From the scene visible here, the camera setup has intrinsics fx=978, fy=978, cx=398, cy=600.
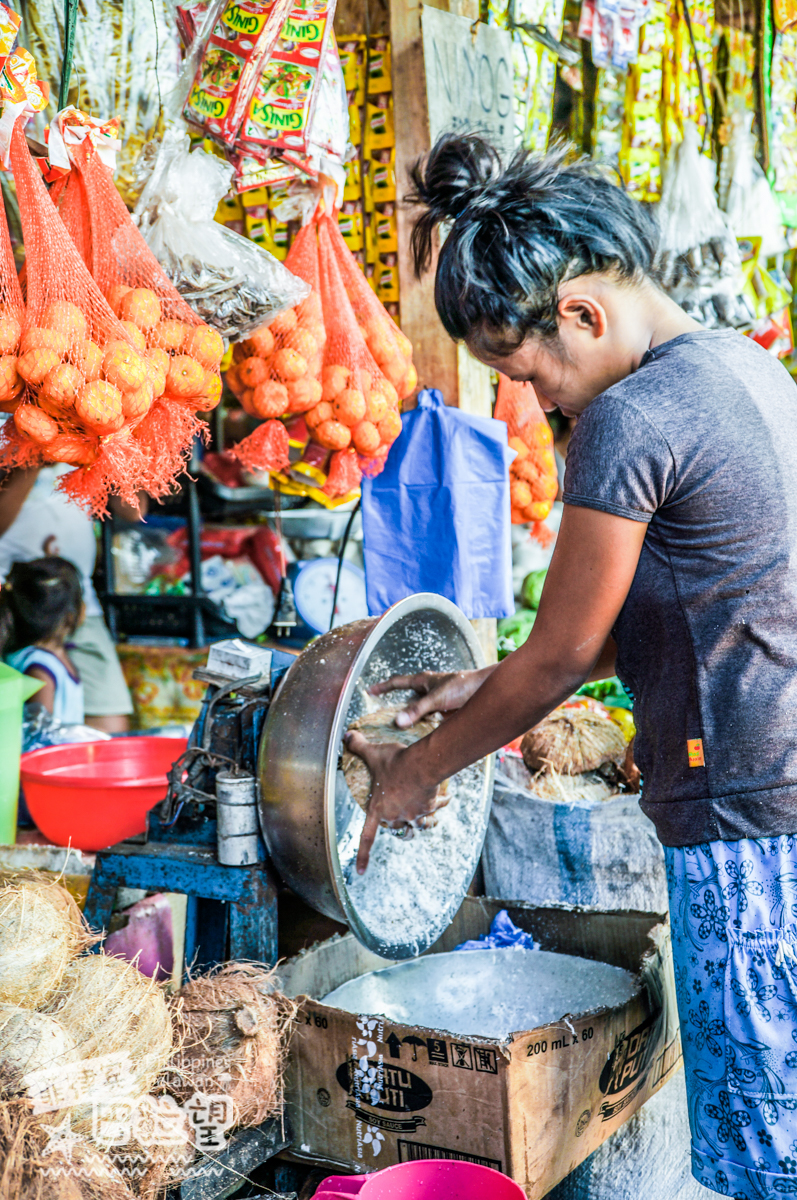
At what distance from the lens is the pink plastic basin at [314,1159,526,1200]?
1180 mm

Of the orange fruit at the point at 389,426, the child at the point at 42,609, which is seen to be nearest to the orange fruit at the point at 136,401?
the orange fruit at the point at 389,426

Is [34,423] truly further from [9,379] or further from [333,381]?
[333,381]

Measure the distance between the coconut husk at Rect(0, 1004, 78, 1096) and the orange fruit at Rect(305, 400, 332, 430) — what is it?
3.53ft

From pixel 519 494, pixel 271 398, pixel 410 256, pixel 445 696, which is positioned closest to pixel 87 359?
pixel 271 398

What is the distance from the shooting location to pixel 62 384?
45.8 inches

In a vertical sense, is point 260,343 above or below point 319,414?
above

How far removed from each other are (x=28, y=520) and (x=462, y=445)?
7.54 feet

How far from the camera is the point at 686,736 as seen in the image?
1188 mm

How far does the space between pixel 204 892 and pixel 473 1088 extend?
522 millimetres

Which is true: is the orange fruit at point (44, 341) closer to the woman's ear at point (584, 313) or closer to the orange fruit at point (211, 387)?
the orange fruit at point (211, 387)

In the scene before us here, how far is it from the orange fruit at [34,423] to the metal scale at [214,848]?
1.85 ft

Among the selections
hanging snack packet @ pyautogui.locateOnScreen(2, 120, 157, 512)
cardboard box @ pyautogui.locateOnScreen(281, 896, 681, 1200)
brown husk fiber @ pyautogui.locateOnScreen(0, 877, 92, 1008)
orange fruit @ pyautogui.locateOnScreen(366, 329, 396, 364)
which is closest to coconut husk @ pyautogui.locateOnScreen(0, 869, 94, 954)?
brown husk fiber @ pyautogui.locateOnScreen(0, 877, 92, 1008)

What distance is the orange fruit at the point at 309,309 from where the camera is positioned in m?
1.77

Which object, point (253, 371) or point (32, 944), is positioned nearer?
point (32, 944)
